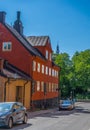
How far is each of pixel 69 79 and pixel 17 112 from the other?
196 ft

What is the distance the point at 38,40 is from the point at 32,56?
8.06 meters

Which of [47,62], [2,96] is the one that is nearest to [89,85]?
[47,62]

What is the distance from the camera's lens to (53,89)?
56.6 m

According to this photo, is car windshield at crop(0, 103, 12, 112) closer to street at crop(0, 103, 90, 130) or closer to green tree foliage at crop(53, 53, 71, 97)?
street at crop(0, 103, 90, 130)

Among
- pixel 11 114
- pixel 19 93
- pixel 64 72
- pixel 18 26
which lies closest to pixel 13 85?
pixel 19 93

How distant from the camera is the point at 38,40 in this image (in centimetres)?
4988

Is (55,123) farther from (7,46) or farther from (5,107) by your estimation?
(7,46)

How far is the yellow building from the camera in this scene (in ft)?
111

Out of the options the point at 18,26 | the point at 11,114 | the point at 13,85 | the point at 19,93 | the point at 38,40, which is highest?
the point at 18,26

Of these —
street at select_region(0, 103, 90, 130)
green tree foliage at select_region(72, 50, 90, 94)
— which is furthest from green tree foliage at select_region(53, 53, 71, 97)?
street at select_region(0, 103, 90, 130)

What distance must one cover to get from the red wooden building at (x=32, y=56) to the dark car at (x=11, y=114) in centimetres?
1917

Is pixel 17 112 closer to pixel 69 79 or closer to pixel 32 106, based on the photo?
pixel 32 106

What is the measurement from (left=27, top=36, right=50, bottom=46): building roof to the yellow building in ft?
25.9

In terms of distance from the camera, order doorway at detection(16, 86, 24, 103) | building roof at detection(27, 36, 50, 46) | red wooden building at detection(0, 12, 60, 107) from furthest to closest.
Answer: building roof at detection(27, 36, 50, 46), red wooden building at detection(0, 12, 60, 107), doorway at detection(16, 86, 24, 103)
